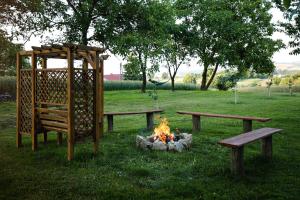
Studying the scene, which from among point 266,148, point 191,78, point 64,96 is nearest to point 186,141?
point 266,148

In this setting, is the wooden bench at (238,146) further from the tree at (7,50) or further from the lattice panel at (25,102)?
the tree at (7,50)

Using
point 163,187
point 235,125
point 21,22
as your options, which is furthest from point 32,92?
point 21,22

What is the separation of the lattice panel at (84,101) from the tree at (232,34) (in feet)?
103

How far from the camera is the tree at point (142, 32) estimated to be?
22.2 m

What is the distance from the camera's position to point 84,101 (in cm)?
815

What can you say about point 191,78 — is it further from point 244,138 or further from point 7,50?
point 244,138

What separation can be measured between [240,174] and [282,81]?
140 feet

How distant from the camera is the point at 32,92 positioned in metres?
8.71

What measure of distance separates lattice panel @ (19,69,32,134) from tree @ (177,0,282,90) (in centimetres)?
3099

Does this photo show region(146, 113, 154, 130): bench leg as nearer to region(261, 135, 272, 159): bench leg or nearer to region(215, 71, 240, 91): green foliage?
region(261, 135, 272, 159): bench leg

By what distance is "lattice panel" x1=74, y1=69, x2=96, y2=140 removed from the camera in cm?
796

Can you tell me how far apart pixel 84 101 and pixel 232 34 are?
3272 centimetres

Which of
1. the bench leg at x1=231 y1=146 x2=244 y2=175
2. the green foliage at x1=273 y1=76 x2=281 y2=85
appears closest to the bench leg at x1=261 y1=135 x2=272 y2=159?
the bench leg at x1=231 y1=146 x2=244 y2=175

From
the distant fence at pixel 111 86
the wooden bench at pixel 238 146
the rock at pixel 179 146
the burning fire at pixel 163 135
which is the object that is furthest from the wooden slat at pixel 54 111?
the distant fence at pixel 111 86
